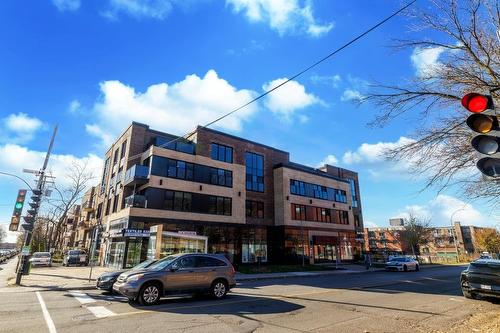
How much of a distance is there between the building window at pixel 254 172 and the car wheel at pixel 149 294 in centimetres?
2680

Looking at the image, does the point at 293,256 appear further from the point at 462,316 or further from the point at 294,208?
the point at 462,316

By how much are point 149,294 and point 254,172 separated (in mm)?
28507

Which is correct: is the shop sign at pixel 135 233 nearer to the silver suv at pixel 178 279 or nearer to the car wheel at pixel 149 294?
the silver suv at pixel 178 279

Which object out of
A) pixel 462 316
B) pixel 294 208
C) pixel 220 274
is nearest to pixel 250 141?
pixel 294 208

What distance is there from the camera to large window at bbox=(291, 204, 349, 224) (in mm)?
38781

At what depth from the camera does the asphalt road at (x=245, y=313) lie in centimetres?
743

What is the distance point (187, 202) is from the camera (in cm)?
3020

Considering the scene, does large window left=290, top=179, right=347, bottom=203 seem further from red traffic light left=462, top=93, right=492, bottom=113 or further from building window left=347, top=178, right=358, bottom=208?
red traffic light left=462, top=93, right=492, bottom=113

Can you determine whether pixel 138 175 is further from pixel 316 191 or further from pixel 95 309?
pixel 316 191

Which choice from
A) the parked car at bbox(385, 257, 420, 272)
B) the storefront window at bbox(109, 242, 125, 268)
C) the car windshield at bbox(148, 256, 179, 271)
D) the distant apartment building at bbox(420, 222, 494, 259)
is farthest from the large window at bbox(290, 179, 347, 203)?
the distant apartment building at bbox(420, 222, 494, 259)

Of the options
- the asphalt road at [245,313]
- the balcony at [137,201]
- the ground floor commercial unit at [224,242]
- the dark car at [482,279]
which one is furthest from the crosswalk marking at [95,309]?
the balcony at [137,201]

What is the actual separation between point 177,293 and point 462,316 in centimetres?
895

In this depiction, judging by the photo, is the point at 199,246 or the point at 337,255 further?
the point at 337,255

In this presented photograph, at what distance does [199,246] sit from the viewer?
2548 centimetres
